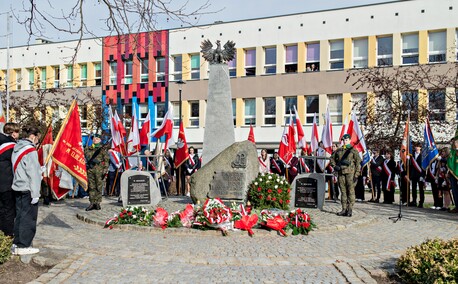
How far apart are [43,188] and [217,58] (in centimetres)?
697

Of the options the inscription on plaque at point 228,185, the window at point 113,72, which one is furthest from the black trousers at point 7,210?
the window at point 113,72

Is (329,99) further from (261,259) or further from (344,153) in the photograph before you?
(261,259)

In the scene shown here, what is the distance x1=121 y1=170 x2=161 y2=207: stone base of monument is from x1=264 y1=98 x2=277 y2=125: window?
22.0 m

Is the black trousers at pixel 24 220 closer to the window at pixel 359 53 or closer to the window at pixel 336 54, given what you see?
the window at pixel 359 53

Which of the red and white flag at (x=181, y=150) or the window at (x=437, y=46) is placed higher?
the window at (x=437, y=46)

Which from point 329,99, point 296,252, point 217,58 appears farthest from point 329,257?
point 329,99

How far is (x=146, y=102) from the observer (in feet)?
134

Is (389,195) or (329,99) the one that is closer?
(389,195)

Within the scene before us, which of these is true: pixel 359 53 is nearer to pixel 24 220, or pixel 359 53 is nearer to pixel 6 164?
pixel 6 164

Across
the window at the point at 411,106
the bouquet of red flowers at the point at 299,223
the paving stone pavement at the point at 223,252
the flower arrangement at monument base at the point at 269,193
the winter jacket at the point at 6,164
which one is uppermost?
the window at the point at 411,106

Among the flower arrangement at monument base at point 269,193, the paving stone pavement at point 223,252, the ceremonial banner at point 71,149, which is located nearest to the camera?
the paving stone pavement at point 223,252

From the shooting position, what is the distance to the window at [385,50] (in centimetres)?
3247

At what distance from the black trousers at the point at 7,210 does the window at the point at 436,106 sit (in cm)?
1797

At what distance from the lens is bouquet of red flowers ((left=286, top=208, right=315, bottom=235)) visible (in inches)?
411
